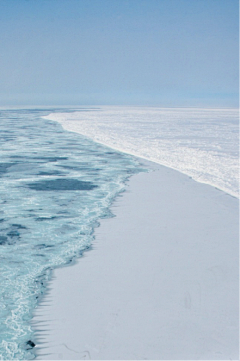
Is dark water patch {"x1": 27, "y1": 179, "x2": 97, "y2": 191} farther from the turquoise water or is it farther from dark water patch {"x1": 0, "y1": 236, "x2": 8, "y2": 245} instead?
dark water patch {"x1": 0, "y1": 236, "x2": 8, "y2": 245}

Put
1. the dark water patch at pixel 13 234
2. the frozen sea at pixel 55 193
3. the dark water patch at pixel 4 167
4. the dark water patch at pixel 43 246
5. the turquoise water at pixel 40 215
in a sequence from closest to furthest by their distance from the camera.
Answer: the turquoise water at pixel 40 215, the frozen sea at pixel 55 193, the dark water patch at pixel 43 246, the dark water patch at pixel 13 234, the dark water patch at pixel 4 167

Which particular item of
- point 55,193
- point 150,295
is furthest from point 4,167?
point 150,295

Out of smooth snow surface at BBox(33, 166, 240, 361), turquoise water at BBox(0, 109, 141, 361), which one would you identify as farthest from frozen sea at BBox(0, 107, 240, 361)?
smooth snow surface at BBox(33, 166, 240, 361)

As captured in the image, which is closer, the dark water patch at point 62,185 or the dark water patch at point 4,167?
the dark water patch at point 62,185

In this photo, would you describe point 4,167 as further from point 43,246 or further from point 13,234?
point 43,246

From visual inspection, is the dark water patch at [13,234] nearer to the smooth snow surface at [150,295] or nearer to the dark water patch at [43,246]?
the dark water patch at [43,246]

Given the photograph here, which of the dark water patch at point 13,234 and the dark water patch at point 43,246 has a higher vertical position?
the dark water patch at point 43,246

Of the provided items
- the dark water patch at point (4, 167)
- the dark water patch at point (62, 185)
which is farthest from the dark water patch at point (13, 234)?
the dark water patch at point (4, 167)

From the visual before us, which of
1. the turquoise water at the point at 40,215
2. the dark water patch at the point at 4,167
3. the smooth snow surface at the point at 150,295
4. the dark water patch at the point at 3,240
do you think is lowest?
the dark water patch at the point at 4,167
